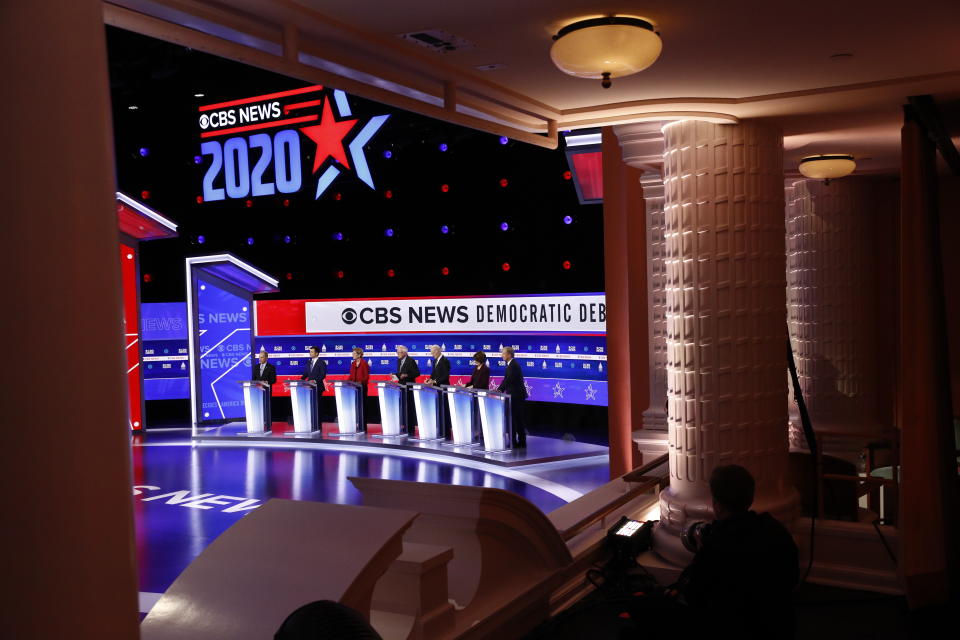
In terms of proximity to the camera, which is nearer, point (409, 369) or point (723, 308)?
point (723, 308)

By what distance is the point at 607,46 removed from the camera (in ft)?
9.95

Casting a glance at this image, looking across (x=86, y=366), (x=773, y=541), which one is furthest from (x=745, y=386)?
(x=86, y=366)

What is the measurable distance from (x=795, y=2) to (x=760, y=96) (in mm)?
1666

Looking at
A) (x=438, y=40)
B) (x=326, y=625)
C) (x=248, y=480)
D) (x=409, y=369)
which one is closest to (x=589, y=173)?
(x=409, y=369)

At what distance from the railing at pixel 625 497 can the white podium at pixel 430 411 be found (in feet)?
21.7

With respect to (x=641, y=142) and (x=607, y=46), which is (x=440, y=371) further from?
(x=607, y=46)

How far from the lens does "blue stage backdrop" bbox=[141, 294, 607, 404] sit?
529 inches

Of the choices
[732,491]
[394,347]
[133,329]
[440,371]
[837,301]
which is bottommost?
[440,371]

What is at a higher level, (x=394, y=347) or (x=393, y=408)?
(x=394, y=347)

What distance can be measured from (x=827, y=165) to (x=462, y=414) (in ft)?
23.1

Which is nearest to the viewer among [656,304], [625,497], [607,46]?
[607,46]

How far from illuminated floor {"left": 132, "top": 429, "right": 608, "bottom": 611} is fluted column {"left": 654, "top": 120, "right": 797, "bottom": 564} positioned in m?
4.01

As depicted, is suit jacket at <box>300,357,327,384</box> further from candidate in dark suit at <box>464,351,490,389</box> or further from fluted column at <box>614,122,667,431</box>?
fluted column at <box>614,122,667,431</box>

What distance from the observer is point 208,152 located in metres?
16.7
